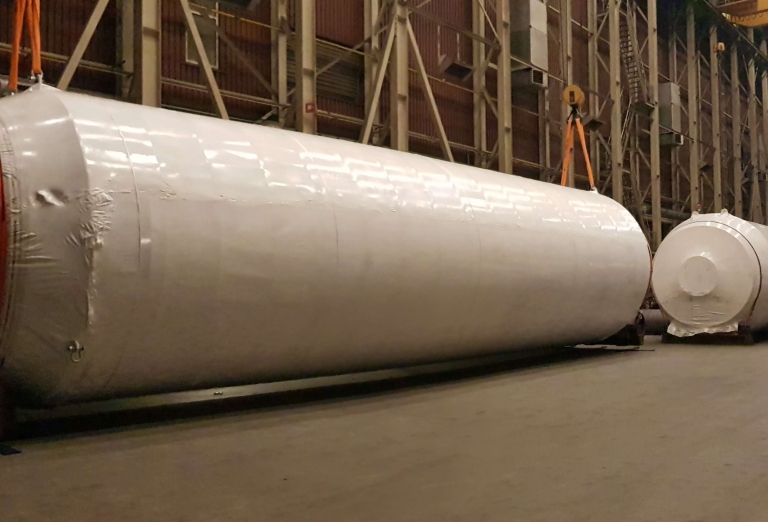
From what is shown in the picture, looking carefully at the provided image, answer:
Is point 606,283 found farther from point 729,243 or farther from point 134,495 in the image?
point 134,495

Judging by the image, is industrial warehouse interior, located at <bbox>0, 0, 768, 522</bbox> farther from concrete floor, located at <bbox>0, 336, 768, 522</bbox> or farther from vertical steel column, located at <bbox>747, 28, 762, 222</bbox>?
vertical steel column, located at <bbox>747, 28, 762, 222</bbox>

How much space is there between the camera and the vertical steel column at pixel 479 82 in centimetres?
1084

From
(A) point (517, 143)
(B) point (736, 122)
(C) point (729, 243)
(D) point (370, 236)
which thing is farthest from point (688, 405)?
(B) point (736, 122)

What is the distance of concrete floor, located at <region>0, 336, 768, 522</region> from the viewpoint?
219 centimetres

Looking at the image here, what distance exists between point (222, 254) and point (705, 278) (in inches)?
248

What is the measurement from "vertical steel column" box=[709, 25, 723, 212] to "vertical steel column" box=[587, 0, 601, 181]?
18.8 feet

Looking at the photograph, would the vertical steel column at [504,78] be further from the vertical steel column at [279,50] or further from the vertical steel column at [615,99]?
the vertical steel column at [279,50]

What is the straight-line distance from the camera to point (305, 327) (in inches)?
147

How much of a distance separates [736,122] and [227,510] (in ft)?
67.5

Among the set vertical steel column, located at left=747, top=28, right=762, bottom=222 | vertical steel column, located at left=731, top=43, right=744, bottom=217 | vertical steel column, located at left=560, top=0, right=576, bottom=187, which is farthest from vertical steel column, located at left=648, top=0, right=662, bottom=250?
vertical steel column, located at left=747, top=28, right=762, bottom=222

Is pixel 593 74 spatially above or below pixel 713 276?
above

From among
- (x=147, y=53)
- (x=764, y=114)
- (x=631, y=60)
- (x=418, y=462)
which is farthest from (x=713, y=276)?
(x=764, y=114)

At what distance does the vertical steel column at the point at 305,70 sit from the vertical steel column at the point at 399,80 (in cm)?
137

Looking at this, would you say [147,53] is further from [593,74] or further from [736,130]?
[736,130]
